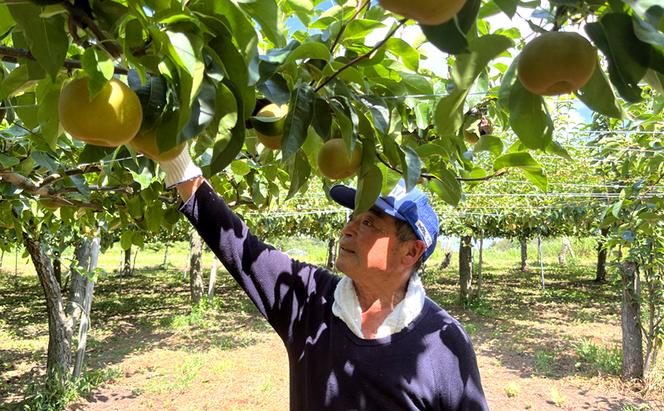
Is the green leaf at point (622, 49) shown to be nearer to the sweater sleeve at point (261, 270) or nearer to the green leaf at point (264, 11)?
the green leaf at point (264, 11)

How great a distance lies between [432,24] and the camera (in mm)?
453

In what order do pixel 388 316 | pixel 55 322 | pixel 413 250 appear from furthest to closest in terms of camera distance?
pixel 55 322 < pixel 413 250 < pixel 388 316

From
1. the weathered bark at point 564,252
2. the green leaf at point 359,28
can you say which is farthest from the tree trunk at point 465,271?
the weathered bark at point 564,252

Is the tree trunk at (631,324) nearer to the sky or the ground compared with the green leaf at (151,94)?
nearer to the ground

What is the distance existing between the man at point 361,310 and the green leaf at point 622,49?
887 mm

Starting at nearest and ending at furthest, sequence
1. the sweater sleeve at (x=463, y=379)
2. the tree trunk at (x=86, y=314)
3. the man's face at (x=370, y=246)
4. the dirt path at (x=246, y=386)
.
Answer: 1. the sweater sleeve at (x=463, y=379)
2. the man's face at (x=370, y=246)
3. the tree trunk at (x=86, y=314)
4. the dirt path at (x=246, y=386)

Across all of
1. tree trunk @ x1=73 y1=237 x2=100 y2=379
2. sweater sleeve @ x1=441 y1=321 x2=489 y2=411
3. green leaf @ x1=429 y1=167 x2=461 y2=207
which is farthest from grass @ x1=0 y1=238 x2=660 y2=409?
green leaf @ x1=429 y1=167 x2=461 y2=207

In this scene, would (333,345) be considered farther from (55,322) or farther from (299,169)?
(55,322)

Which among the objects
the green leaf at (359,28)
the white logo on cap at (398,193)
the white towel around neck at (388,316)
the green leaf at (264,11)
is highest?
the green leaf at (359,28)

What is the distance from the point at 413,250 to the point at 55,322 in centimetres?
464

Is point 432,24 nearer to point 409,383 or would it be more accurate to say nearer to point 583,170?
point 409,383

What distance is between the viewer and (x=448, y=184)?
111 cm

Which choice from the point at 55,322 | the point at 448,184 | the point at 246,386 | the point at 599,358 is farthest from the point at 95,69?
the point at 599,358

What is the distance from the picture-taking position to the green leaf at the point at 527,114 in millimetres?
667
